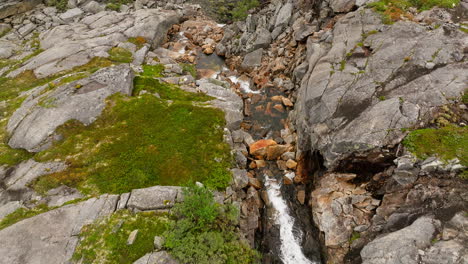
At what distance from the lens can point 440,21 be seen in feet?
78.5

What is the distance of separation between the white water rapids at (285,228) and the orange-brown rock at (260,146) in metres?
2.51

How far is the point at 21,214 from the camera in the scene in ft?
49.6

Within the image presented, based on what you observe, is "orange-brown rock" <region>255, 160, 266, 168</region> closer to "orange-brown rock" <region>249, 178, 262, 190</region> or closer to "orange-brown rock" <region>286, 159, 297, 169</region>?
"orange-brown rock" <region>249, 178, 262, 190</region>

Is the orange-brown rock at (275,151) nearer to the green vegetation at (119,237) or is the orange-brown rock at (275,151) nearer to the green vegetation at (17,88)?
the green vegetation at (119,237)

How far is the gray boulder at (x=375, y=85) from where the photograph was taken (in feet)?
58.0

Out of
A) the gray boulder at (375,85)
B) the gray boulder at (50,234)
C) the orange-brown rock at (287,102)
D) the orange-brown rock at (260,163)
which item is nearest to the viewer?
the gray boulder at (50,234)

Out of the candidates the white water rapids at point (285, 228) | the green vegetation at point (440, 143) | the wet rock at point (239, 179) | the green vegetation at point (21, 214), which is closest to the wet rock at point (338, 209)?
the white water rapids at point (285, 228)

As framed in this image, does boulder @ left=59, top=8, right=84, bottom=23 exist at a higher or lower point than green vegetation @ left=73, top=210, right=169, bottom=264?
higher

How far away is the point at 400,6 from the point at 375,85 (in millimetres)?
13380

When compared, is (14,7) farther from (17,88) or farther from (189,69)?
(189,69)

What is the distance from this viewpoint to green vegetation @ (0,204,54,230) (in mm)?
14656

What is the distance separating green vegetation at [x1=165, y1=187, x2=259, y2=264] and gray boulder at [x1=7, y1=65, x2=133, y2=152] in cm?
1376

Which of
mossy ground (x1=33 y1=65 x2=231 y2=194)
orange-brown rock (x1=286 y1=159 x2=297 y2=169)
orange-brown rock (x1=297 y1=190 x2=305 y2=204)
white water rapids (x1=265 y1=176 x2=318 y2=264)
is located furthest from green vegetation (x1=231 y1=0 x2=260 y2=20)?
orange-brown rock (x1=297 y1=190 x2=305 y2=204)

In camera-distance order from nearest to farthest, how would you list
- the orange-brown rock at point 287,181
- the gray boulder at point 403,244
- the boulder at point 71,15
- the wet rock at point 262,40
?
1. the gray boulder at point 403,244
2. the orange-brown rock at point 287,181
3. the wet rock at point 262,40
4. the boulder at point 71,15
